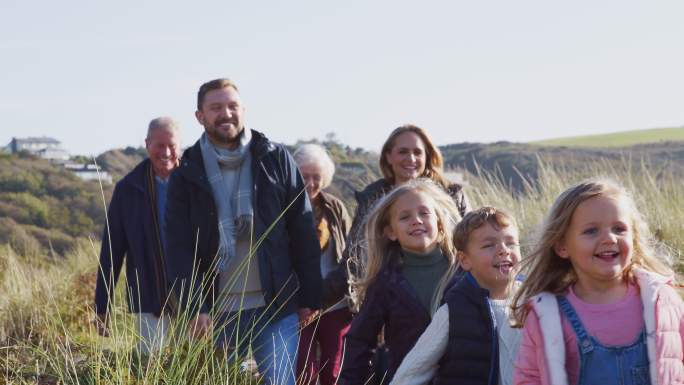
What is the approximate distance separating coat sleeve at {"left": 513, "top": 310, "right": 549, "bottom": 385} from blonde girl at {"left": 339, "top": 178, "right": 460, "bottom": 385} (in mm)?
1358

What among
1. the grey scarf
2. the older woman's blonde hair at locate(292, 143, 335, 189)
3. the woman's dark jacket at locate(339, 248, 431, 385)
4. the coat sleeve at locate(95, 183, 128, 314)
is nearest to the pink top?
the woman's dark jacket at locate(339, 248, 431, 385)

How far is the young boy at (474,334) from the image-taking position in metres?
4.97

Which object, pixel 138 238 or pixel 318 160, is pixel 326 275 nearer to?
pixel 318 160

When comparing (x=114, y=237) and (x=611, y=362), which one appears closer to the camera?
(x=611, y=362)

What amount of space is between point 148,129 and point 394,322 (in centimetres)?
280

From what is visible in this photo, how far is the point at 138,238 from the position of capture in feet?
25.1

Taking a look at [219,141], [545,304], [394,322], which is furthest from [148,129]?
[545,304]

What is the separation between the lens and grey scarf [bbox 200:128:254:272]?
6559 millimetres

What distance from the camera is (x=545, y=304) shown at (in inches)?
166

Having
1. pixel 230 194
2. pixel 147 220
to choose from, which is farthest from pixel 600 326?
pixel 147 220

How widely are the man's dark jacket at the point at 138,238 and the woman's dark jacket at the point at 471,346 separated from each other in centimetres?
296

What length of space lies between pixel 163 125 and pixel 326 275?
4.78 ft

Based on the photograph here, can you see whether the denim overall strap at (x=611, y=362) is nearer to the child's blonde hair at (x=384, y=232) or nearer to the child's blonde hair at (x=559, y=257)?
the child's blonde hair at (x=559, y=257)

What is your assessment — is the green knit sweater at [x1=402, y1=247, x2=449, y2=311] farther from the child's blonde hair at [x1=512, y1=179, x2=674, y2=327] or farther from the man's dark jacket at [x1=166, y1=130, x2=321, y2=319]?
the child's blonde hair at [x1=512, y1=179, x2=674, y2=327]
